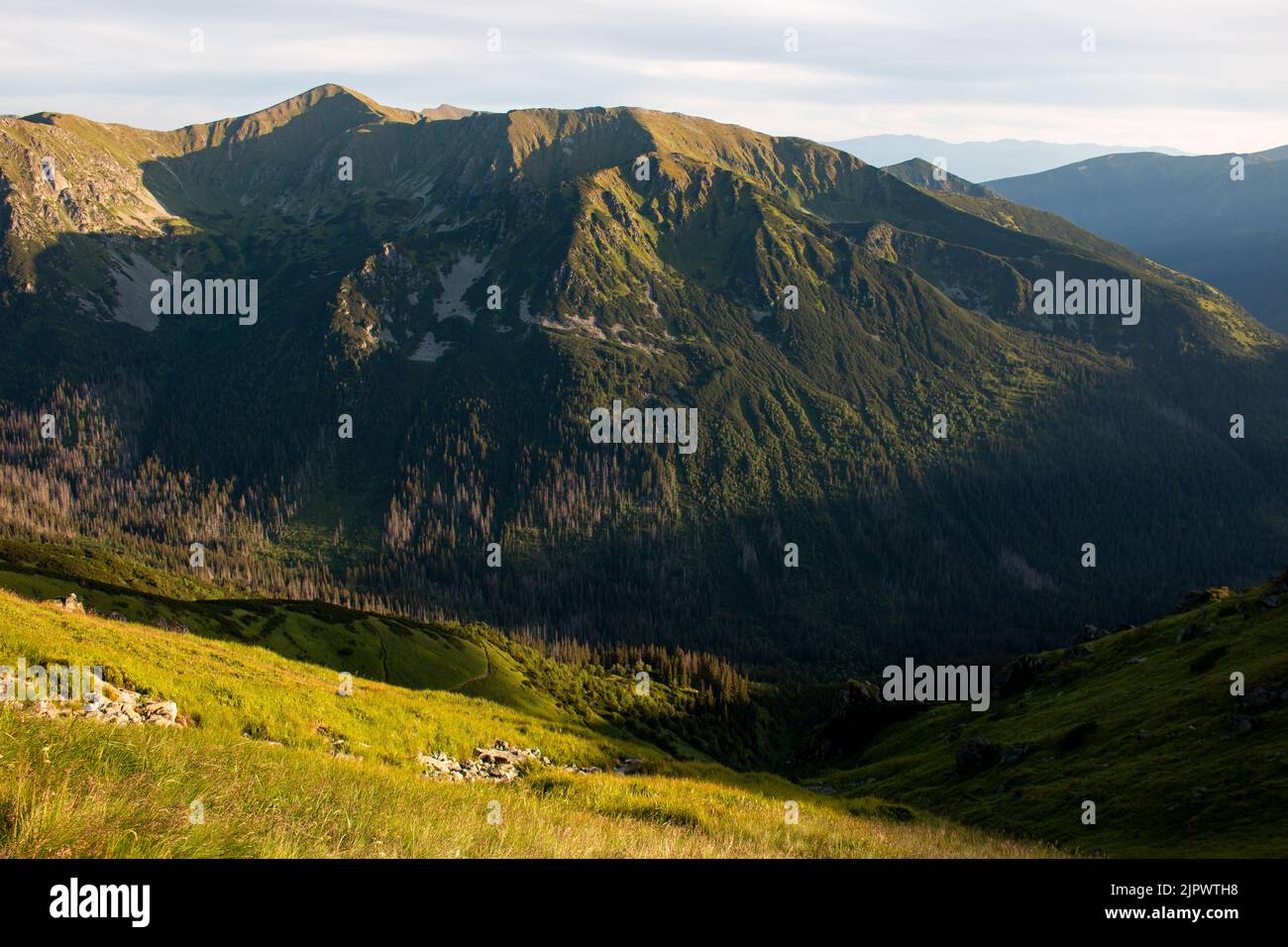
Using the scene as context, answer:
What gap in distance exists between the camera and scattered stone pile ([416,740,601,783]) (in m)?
35.7

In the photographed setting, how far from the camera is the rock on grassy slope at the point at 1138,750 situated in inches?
1660

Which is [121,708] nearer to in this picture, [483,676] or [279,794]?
[279,794]

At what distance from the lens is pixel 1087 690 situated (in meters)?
80.9

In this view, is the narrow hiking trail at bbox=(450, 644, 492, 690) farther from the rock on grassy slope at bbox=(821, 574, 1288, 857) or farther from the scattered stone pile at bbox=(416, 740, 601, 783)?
the scattered stone pile at bbox=(416, 740, 601, 783)

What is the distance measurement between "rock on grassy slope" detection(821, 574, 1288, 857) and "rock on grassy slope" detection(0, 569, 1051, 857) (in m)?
20.0

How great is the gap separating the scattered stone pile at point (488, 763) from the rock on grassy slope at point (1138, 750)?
31.3 meters

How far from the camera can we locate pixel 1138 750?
2208 inches

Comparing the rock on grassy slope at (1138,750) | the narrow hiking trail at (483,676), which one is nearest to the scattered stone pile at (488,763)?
the rock on grassy slope at (1138,750)

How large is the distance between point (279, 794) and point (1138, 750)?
62.4m

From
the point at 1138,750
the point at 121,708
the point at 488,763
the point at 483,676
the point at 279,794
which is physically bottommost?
the point at 483,676

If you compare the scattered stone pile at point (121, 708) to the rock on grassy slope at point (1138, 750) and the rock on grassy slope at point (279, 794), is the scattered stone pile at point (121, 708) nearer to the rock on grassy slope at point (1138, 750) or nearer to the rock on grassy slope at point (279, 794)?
the rock on grassy slope at point (279, 794)

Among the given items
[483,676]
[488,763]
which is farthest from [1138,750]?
[483,676]
